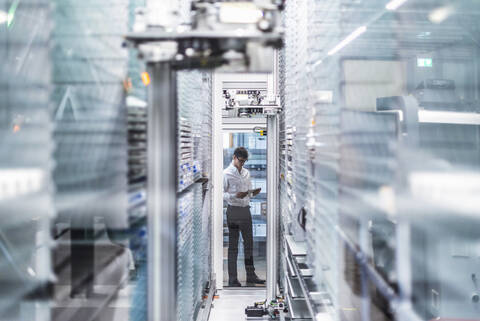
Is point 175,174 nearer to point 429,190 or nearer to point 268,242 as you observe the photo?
point 429,190

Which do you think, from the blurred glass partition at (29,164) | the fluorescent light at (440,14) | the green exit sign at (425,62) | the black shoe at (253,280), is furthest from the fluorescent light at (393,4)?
the black shoe at (253,280)

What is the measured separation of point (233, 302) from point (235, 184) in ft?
5.05

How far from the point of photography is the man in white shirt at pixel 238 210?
518 centimetres

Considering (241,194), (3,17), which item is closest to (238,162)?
(241,194)

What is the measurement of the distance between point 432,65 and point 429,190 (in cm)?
166

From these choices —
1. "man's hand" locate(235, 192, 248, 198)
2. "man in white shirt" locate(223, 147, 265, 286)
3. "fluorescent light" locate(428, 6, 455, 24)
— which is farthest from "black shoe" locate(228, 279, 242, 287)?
"fluorescent light" locate(428, 6, 455, 24)

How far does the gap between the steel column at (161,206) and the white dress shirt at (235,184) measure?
3.96 m

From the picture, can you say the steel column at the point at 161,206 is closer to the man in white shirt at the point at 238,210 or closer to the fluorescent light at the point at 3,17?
the fluorescent light at the point at 3,17

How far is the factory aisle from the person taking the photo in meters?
4.49

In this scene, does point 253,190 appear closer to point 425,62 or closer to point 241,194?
point 241,194

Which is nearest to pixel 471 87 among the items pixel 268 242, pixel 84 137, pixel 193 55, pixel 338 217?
pixel 338 217

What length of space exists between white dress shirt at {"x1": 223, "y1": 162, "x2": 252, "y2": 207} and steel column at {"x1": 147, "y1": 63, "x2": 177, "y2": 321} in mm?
3960

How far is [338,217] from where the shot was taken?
169cm

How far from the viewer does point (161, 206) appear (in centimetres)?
122
